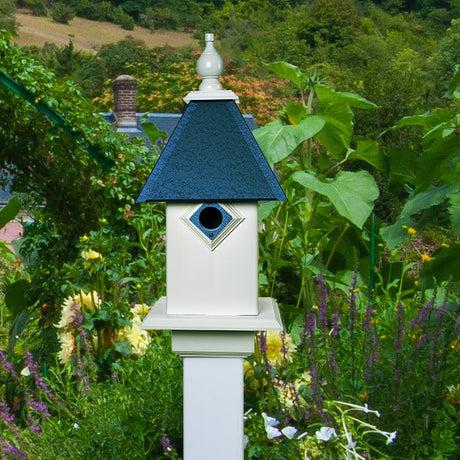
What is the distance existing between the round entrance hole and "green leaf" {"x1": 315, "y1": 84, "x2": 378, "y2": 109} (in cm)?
159

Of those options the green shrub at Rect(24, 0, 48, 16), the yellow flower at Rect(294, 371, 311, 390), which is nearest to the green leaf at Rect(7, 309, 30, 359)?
the yellow flower at Rect(294, 371, 311, 390)

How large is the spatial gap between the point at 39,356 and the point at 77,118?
106 centimetres

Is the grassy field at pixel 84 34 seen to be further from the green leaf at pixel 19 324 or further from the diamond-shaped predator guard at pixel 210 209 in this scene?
the diamond-shaped predator guard at pixel 210 209

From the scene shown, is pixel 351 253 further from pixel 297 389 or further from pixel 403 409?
pixel 403 409

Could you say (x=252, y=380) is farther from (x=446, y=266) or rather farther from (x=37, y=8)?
(x=37, y=8)

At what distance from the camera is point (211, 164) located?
165cm

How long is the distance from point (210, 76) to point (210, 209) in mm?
298

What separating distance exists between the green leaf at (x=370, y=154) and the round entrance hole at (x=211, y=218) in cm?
176

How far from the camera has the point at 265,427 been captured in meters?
1.89

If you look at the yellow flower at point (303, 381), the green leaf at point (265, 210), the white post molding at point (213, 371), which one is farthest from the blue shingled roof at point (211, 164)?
the green leaf at point (265, 210)

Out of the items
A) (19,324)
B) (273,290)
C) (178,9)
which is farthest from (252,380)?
(178,9)

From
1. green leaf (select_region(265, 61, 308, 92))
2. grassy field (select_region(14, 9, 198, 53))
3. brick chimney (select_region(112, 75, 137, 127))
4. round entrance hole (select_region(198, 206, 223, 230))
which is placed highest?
grassy field (select_region(14, 9, 198, 53))

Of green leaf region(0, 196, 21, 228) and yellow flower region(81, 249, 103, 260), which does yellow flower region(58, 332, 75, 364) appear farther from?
green leaf region(0, 196, 21, 228)

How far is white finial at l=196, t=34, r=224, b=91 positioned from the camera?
5.57 ft
